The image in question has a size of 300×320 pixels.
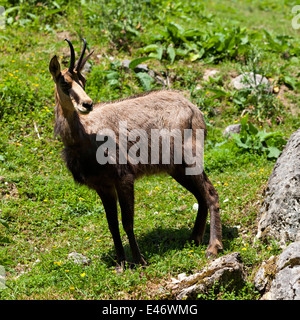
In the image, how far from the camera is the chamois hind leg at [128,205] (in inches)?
224

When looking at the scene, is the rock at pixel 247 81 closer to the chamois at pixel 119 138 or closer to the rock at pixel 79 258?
the chamois at pixel 119 138

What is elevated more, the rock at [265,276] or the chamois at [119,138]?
the chamois at [119,138]

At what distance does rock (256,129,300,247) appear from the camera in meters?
5.56

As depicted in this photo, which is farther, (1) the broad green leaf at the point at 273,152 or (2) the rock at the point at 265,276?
(1) the broad green leaf at the point at 273,152

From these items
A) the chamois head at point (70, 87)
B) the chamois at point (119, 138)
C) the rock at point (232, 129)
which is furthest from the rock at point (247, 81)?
the chamois head at point (70, 87)

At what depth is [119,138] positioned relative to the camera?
5.91m

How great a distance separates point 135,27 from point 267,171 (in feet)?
21.5

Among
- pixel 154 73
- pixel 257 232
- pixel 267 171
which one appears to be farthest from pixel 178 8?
pixel 257 232

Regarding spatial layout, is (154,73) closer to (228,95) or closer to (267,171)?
(228,95)

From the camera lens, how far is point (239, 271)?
5004 millimetres

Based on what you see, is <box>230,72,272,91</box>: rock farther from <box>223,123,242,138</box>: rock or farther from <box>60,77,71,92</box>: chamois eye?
<box>60,77,71,92</box>: chamois eye

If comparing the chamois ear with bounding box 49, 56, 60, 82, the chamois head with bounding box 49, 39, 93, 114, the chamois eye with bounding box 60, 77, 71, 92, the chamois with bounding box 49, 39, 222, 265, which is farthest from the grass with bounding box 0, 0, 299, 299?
the chamois ear with bounding box 49, 56, 60, 82

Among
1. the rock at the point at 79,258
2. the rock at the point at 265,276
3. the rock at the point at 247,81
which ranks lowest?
the rock at the point at 79,258

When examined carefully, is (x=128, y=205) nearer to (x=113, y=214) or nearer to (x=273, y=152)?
(x=113, y=214)
